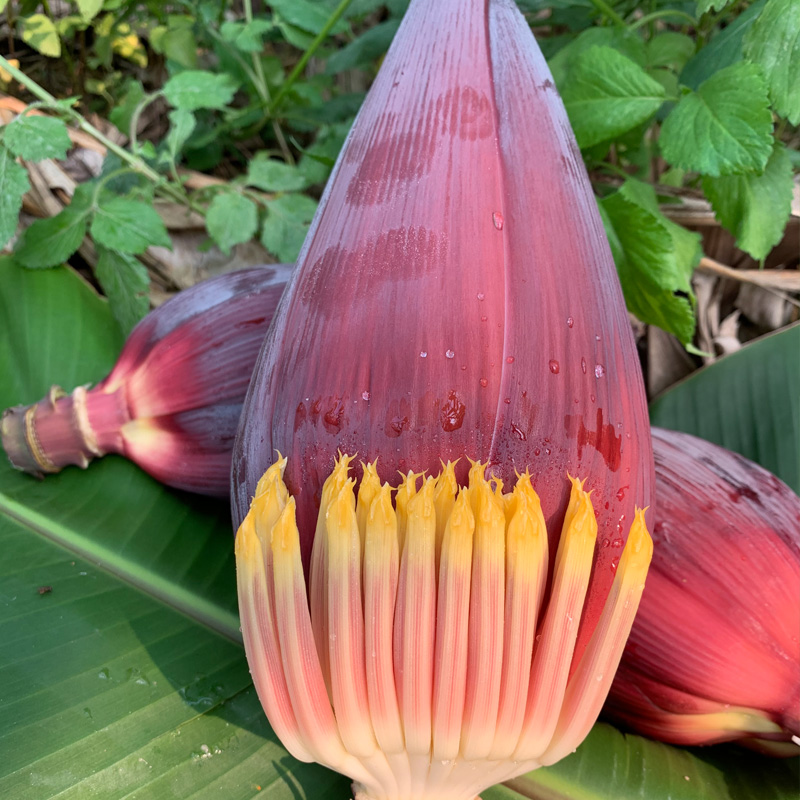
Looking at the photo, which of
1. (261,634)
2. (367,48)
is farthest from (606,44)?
(261,634)

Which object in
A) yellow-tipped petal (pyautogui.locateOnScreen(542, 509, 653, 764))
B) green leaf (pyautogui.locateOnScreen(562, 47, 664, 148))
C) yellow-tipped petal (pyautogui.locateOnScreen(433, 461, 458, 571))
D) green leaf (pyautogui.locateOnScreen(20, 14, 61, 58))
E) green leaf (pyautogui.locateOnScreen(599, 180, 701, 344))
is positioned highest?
green leaf (pyautogui.locateOnScreen(20, 14, 61, 58))

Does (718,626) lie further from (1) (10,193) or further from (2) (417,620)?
(1) (10,193)

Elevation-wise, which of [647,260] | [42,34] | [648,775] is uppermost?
[42,34]

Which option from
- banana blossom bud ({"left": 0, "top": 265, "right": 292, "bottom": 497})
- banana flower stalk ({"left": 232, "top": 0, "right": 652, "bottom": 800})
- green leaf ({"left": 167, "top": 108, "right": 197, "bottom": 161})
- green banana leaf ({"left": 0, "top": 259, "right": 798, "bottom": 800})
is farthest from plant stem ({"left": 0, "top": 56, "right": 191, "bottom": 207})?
banana flower stalk ({"left": 232, "top": 0, "right": 652, "bottom": 800})

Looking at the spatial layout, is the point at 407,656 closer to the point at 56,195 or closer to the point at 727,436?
the point at 727,436

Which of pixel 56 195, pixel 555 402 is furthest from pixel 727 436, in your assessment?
pixel 56 195

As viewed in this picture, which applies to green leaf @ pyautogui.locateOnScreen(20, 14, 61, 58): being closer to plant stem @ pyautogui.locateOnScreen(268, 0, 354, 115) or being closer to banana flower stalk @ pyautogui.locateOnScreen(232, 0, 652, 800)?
plant stem @ pyautogui.locateOnScreen(268, 0, 354, 115)
